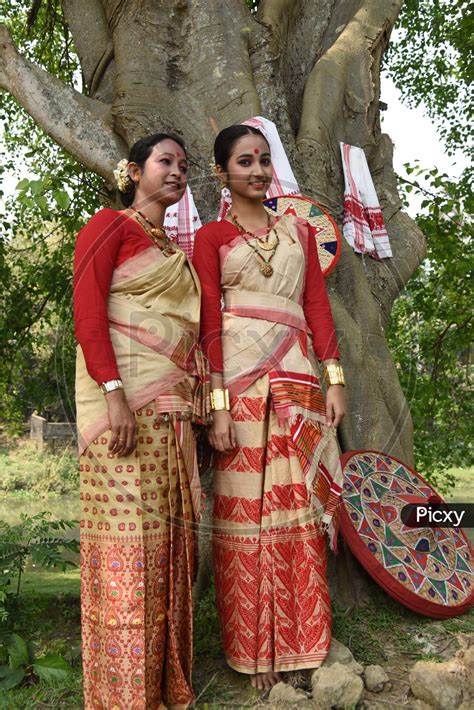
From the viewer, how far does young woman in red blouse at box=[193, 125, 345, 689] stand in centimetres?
283

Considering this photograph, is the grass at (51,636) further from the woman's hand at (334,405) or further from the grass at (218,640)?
A: the woman's hand at (334,405)

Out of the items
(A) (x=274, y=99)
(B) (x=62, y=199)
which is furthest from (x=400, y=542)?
(A) (x=274, y=99)

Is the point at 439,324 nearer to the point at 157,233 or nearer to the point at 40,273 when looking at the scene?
the point at 40,273

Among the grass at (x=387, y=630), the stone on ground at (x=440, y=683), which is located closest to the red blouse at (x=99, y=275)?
the stone on ground at (x=440, y=683)

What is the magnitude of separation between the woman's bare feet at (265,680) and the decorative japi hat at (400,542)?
0.78m

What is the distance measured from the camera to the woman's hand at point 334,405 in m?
2.96

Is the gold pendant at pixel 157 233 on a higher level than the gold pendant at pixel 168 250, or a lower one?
higher

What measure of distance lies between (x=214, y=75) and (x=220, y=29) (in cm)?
41

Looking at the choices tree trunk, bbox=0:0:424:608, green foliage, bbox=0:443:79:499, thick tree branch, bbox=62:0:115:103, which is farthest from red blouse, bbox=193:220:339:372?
green foliage, bbox=0:443:79:499

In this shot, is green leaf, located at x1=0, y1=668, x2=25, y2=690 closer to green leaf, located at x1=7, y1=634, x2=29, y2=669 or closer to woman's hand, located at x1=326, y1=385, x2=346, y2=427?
green leaf, located at x1=7, y1=634, x2=29, y2=669

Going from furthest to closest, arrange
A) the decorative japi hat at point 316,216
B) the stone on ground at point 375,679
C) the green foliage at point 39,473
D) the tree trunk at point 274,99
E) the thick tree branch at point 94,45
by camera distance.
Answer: the green foliage at point 39,473, the thick tree branch at point 94,45, the tree trunk at point 274,99, the decorative japi hat at point 316,216, the stone on ground at point 375,679

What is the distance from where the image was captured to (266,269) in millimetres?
2934

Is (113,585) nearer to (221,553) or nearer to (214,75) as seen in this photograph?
(221,553)

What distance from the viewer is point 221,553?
293 cm
